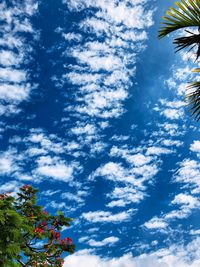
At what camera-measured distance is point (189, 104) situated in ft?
27.0

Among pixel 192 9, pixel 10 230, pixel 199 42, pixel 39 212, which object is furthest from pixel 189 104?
pixel 39 212

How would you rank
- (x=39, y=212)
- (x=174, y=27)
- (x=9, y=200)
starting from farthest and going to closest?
(x=39, y=212) → (x=9, y=200) → (x=174, y=27)

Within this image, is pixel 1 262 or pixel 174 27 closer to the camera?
pixel 174 27

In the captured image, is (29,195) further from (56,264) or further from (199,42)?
(199,42)

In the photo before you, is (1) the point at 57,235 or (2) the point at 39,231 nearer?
(2) the point at 39,231

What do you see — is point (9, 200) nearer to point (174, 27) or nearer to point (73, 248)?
point (73, 248)

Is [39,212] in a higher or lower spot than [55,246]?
higher

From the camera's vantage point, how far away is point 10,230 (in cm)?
1059

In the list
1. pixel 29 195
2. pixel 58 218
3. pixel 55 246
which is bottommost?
pixel 55 246

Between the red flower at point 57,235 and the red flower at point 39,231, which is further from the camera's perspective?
the red flower at point 57,235

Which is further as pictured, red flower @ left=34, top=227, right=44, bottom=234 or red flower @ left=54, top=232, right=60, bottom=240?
→ red flower @ left=54, top=232, right=60, bottom=240

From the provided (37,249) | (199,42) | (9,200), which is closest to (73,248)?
(37,249)

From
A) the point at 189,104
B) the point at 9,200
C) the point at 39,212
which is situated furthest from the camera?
the point at 39,212

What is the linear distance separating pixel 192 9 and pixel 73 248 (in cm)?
1246
